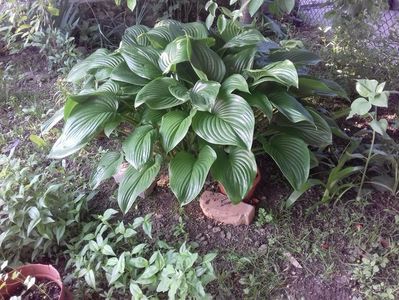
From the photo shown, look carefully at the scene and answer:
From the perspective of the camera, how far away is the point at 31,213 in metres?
1.53

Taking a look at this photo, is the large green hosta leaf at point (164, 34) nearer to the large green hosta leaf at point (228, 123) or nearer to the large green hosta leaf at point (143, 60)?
the large green hosta leaf at point (143, 60)

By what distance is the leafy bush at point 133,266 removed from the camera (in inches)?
51.2

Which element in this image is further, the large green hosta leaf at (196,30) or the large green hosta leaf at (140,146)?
the large green hosta leaf at (196,30)

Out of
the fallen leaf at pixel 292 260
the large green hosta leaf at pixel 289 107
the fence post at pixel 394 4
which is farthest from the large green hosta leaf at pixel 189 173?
the fence post at pixel 394 4

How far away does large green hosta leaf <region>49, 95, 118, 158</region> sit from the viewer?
155 cm

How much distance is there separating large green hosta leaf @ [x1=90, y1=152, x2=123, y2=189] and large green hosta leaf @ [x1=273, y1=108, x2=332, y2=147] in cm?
73

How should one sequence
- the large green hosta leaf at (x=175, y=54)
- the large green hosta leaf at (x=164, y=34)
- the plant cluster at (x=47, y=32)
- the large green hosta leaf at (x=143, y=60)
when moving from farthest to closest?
the plant cluster at (x=47, y=32) < the large green hosta leaf at (x=164, y=34) < the large green hosta leaf at (x=143, y=60) < the large green hosta leaf at (x=175, y=54)

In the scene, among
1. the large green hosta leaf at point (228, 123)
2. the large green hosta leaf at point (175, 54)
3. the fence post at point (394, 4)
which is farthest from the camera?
the fence post at point (394, 4)

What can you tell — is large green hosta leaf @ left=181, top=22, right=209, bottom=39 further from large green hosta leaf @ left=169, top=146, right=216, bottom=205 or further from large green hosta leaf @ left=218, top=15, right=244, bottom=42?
large green hosta leaf @ left=169, top=146, right=216, bottom=205

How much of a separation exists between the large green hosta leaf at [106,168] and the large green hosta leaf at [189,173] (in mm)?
265

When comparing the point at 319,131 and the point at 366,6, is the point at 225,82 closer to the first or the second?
the point at 319,131

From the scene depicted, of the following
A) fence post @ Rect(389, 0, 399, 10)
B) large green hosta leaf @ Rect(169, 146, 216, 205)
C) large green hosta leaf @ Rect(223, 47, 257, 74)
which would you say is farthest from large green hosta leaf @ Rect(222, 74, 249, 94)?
fence post @ Rect(389, 0, 399, 10)

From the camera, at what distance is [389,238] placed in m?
1.64

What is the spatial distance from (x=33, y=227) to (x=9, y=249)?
0.57 feet
